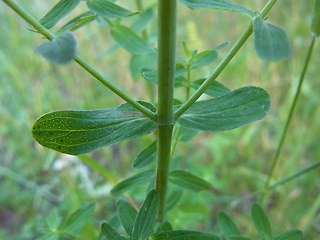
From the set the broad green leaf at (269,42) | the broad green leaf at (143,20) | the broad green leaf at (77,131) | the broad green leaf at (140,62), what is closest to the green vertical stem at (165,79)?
the broad green leaf at (77,131)

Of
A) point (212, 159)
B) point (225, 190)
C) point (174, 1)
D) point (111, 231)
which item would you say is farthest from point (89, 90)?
point (174, 1)

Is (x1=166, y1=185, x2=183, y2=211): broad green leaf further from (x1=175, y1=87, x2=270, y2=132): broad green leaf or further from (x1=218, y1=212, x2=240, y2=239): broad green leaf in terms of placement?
(x1=175, y1=87, x2=270, y2=132): broad green leaf

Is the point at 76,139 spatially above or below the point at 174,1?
below

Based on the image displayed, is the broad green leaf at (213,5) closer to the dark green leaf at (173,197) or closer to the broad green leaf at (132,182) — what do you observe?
the broad green leaf at (132,182)

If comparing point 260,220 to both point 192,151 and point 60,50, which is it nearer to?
point 60,50

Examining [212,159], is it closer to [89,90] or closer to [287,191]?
[287,191]

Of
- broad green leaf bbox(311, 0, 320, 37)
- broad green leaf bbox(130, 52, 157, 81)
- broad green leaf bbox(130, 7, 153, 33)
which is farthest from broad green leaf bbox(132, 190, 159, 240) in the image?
broad green leaf bbox(130, 7, 153, 33)
